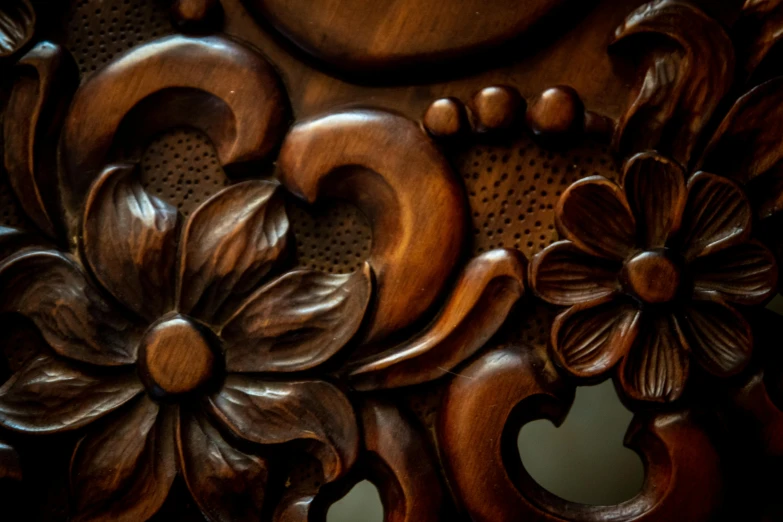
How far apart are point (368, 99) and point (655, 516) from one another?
311 mm

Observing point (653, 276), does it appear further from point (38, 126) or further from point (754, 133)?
point (38, 126)

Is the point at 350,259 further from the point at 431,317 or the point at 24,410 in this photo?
the point at 24,410

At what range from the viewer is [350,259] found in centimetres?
54

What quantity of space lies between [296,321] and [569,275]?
6.7 inches

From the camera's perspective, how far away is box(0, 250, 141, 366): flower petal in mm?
540

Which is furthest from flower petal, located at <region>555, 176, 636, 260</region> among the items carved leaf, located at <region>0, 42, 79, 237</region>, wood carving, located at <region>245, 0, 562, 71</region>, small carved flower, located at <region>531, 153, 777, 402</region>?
carved leaf, located at <region>0, 42, 79, 237</region>

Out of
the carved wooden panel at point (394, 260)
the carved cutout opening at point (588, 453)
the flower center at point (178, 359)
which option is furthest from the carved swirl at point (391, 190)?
the carved cutout opening at point (588, 453)

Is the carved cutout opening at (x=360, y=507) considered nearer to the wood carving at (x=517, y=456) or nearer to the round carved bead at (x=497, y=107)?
the wood carving at (x=517, y=456)

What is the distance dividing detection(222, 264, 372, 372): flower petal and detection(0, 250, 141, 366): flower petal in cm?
7

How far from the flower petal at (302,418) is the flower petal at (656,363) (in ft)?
0.56

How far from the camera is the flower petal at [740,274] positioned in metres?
0.49

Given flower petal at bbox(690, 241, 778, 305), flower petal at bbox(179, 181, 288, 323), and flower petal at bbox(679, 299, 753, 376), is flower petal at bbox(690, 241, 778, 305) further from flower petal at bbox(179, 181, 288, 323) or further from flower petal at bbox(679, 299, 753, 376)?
flower petal at bbox(179, 181, 288, 323)

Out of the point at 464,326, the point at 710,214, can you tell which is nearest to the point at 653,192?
the point at 710,214

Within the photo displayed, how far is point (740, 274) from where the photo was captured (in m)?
0.50
